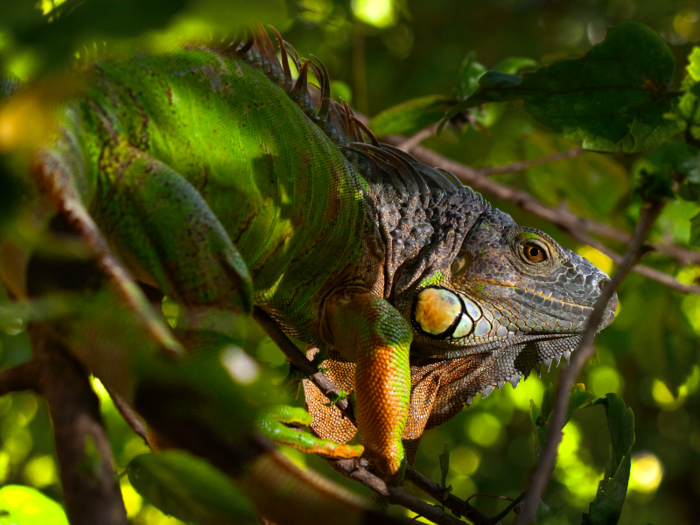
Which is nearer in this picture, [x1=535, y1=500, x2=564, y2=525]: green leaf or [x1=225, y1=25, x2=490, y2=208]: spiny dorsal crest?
[x1=535, y1=500, x2=564, y2=525]: green leaf

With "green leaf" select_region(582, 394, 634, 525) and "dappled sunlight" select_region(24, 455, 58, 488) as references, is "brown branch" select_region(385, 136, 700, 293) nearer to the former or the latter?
"green leaf" select_region(582, 394, 634, 525)

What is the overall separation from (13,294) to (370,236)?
1.42m

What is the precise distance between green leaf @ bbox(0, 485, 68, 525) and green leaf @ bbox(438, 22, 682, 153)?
1.85 metres

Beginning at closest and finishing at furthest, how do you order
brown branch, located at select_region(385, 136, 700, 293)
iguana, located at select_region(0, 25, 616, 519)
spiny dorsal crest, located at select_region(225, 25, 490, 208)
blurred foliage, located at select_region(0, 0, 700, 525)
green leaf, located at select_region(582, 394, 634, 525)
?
blurred foliage, located at select_region(0, 0, 700, 525) → iguana, located at select_region(0, 25, 616, 519) → green leaf, located at select_region(582, 394, 634, 525) → spiny dorsal crest, located at select_region(225, 25, 490, 208) → brown branch, located at select_region(385, 136, 700, 293)

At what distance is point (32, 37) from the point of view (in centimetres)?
75

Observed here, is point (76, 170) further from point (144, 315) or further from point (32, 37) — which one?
point (32, 37)

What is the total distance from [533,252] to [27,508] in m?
2.17

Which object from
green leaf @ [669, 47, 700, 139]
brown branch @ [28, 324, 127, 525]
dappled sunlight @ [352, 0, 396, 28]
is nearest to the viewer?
brown branch @ [28, 324, 127, 525]

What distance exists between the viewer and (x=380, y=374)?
2.28m

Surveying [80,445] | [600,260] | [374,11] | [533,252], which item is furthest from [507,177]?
[80,445]

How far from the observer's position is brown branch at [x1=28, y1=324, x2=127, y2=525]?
1.13m

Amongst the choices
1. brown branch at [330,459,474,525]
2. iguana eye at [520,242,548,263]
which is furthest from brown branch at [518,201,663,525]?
iguana eye at [520,242,548,263]

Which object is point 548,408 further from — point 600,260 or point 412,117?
point 600,260

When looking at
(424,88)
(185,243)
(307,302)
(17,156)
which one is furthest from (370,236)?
(424,88)
